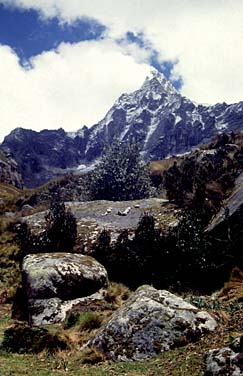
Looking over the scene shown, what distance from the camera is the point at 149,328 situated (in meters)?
15.8

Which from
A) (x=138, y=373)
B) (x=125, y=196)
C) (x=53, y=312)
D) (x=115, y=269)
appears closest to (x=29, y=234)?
(x=115, y=269)

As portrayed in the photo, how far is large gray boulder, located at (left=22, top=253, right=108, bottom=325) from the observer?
76.5ft

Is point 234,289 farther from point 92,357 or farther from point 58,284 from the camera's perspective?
point 58,284

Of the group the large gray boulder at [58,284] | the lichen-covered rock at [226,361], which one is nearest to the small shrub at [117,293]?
the large gray boulder at [58,284]

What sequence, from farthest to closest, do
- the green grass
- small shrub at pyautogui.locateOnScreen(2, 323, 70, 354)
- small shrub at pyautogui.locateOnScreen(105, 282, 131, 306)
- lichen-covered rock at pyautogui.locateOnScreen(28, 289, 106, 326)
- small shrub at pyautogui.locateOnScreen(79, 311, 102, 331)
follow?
small shrub at pyautogui.locateOnScreen(105, 282, 131, 306) < lichen-covered rock at pyautogui.locateOnScreen(28, 289, 106, 326) < small shrub at pyautogui.locateOnScreen(79, 311, 102, 331) < small shrub at pyautogui.locateOnScreen(2, 323, 70, 354) < the green grass

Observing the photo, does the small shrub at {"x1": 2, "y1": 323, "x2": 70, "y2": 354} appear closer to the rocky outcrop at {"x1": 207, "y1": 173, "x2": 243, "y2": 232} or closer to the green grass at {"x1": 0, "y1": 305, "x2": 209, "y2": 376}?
the green grass at {"x1": 0, "y1": 305, "x2": 209, "y2": 376}

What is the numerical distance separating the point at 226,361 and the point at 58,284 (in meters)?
14.8

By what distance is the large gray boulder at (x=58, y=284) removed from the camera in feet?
76.5

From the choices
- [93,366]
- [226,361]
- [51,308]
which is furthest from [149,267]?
[226,361]

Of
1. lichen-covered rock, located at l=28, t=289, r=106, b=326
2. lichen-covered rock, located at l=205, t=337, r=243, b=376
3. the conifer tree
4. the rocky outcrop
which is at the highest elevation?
the conifer tree

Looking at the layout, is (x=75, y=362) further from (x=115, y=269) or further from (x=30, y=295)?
(x=115, y=269)

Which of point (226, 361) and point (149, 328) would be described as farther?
point (149, 328)

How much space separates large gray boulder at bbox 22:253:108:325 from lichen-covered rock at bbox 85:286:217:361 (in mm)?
7041

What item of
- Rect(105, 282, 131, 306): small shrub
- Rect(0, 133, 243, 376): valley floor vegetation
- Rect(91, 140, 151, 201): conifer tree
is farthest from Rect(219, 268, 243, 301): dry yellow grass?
Rect(91, 140, 151, 201): conifer tree
